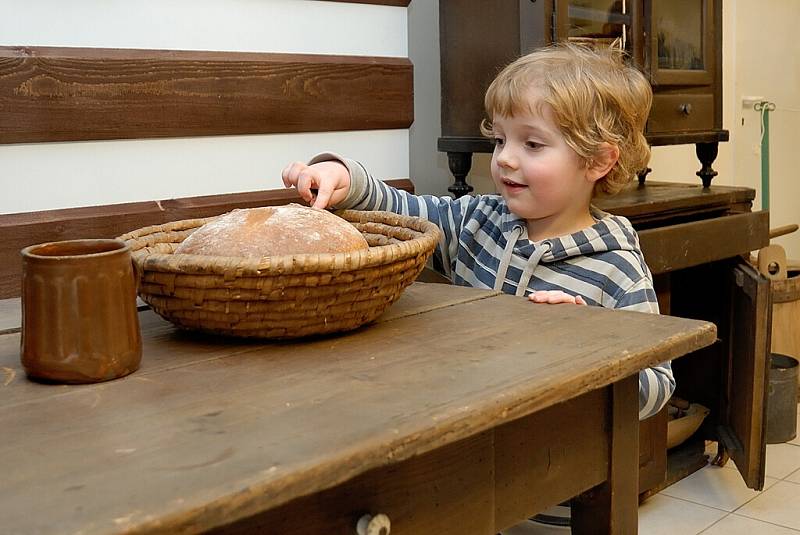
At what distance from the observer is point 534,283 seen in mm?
1478

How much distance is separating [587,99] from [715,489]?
1.46m

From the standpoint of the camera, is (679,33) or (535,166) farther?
(679,33)

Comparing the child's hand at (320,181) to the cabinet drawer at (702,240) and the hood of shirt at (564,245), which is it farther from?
the cabinet drawer at (702,240)

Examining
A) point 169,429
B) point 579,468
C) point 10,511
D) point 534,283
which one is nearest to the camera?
point 10,511

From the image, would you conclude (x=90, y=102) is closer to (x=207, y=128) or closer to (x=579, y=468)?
(x=207, y=128)

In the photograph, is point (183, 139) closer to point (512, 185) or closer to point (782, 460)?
point (512, 185)

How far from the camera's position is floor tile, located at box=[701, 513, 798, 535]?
223 centimetres

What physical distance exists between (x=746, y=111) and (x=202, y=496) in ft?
11.4

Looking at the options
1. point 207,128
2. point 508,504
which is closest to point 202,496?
point 508,504

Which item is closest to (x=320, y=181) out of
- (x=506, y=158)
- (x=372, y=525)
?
(x=506, y=158)

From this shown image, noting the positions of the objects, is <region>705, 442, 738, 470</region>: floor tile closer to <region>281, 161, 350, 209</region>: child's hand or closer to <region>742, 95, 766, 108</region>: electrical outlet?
<region>742, 95, 766, 108</region>: electrical outlet

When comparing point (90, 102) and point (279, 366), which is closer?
point (279, 366)

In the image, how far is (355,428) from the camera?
0.68 m

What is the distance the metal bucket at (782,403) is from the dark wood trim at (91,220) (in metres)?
1.67
